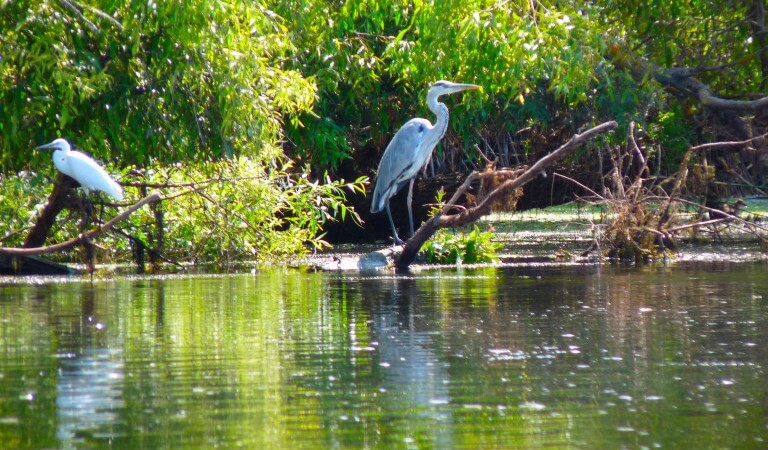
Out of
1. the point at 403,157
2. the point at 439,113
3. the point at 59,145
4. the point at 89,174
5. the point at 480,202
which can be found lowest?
the point at 480,202

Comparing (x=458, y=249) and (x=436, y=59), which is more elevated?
(x=436, y=59)

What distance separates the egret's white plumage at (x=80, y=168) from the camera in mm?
10602

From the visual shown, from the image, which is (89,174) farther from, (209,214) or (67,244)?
(209,214)

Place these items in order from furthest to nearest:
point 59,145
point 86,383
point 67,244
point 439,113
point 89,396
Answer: point 439,113, point 59,145, point 67,244, point 86,383, point 89,396

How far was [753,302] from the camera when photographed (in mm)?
9445

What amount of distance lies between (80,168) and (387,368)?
16.9ft

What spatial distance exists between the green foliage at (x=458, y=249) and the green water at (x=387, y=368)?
3.85 meters

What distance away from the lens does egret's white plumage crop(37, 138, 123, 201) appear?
1060 centimetres

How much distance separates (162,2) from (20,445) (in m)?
5.74

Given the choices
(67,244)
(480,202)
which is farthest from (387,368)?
(480,202)

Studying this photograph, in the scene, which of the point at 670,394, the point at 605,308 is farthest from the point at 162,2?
the point at 670,394

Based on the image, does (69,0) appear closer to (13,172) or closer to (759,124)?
(13,172)

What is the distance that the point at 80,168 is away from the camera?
1078 centimetres

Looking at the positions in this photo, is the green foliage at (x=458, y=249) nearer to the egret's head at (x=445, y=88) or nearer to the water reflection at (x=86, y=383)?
A: the egret's head at (x=445, y=88)
